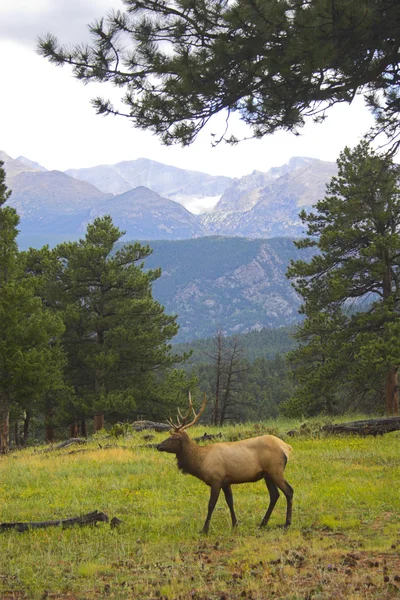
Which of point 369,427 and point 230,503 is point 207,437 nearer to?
point 369,427

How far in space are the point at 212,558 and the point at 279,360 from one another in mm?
111770

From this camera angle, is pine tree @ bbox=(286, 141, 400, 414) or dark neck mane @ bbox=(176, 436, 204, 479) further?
pine tree @ bbox=(286, 141, 400, 414)

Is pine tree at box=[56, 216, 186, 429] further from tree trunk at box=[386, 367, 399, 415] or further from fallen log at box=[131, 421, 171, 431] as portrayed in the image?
tree trunk at box=[386, 367, 399, 415]

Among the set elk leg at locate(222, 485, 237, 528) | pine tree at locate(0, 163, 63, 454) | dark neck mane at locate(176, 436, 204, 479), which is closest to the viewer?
elk leg at locate(222, 485, 237, 528)

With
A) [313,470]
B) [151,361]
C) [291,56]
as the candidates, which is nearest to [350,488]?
[313,470]

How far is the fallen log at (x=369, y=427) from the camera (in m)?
17.3

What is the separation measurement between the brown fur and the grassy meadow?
58cm

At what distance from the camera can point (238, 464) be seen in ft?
30.3

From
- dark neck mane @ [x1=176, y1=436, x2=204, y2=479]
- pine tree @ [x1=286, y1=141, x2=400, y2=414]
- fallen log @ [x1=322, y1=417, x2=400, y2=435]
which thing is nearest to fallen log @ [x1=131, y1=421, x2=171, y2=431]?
pine tree @ [x1=286, y1=141, x2=400, y2=414]

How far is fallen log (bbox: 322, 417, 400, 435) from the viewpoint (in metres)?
17.3

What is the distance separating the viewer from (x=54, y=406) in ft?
109

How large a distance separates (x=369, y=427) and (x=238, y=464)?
981 cm

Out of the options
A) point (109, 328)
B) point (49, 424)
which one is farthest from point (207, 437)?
point (109, 328)

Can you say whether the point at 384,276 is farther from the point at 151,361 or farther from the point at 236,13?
the point at 236,13
